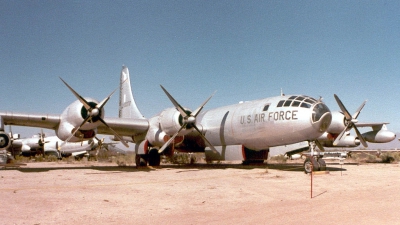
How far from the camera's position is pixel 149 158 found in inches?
786

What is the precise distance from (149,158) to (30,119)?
674 cm

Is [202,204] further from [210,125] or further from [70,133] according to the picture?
[210,125]

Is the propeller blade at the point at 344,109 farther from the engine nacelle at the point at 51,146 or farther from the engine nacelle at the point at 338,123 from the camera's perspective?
the engine nacelle at the point at 51,146

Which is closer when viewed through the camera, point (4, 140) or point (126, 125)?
point (4, 140)

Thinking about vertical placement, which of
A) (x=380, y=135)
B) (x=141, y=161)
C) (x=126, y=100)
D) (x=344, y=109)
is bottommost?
(x=141, y=161)

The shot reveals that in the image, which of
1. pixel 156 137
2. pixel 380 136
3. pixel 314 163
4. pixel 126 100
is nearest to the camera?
pixel 314 163

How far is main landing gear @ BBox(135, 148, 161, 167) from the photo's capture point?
64.5ft

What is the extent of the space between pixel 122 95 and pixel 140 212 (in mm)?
21212

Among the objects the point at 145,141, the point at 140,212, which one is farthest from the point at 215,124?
the point at 140,212

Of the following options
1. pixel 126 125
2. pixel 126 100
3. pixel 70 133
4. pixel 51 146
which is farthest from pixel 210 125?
pixel 51 146

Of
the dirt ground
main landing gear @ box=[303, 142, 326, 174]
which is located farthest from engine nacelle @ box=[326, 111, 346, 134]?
the dirt ground

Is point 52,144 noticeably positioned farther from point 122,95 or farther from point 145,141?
point 145,141

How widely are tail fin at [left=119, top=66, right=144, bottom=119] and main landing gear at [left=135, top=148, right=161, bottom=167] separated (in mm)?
4649

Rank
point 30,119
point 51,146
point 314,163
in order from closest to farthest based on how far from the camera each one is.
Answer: point 314,163, point 30,119, point 51,146
